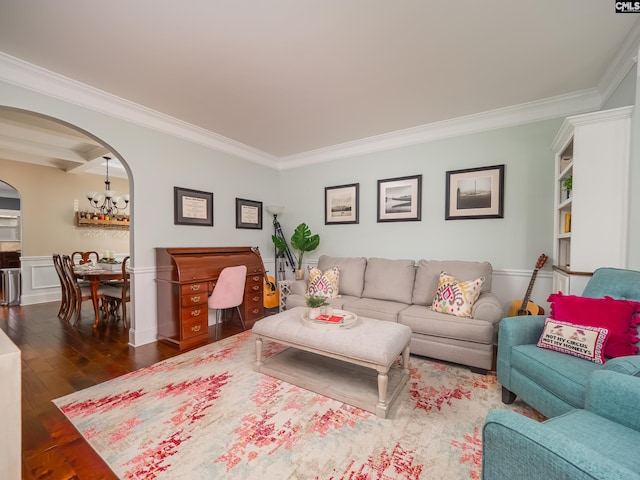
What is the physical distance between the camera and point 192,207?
11.9 feet

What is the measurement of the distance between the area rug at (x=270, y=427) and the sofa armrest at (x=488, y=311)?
513 millimetres

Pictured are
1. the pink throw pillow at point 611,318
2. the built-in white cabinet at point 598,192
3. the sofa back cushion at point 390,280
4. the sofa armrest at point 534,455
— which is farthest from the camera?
the sofa back cushion at point 390,280

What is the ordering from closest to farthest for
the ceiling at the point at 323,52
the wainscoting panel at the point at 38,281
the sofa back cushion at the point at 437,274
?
the ceiling at the point at 323,52 < the sofa back cushion at the point at 437,274 < the wainscoting panel at the point at 38,281

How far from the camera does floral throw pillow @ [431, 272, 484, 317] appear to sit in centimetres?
263

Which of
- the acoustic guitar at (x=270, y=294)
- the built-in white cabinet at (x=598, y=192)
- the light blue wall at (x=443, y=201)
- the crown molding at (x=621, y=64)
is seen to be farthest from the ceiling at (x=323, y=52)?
the acoustic guitar at (x=270, y=294)

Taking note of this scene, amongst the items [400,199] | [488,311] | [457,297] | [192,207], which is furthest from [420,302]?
[192,207]

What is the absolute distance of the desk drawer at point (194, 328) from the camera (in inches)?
119

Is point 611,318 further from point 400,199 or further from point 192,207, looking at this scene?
point 192,207

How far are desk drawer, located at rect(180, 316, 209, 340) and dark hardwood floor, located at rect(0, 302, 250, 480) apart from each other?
0.19m

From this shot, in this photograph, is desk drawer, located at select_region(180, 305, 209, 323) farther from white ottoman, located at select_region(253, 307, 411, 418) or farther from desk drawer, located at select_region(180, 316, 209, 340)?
white ottoman, located at select_region(253, 307, 411, 418)

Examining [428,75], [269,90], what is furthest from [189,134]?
[428,75]

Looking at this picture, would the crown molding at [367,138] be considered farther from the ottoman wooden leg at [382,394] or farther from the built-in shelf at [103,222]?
the built-in shelf at [103,222]

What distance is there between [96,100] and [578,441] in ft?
13.8

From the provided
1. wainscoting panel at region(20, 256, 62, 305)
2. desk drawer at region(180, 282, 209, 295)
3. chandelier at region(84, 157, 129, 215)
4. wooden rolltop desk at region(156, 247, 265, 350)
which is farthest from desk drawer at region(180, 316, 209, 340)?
wainscoting panel at region(20, 256, 62, 305)
